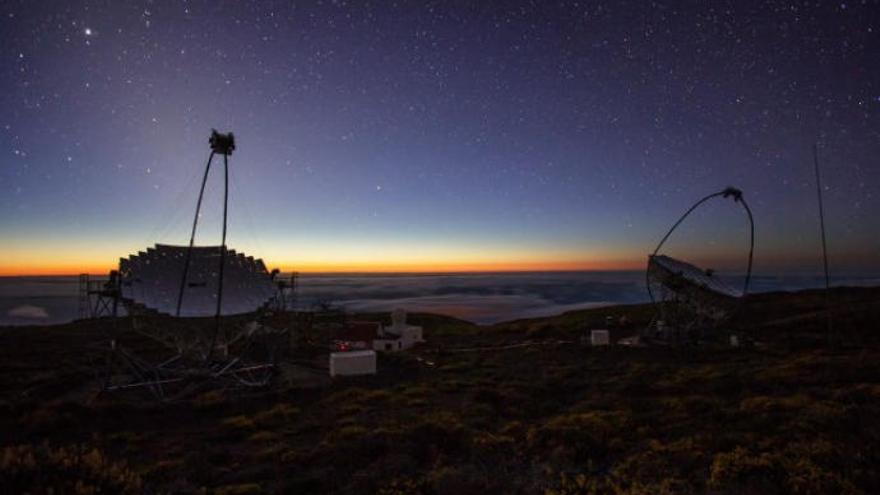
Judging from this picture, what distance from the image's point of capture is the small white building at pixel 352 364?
2853 cm

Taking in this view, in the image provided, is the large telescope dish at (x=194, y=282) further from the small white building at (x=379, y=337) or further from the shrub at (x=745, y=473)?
the shrub at (x=745, y=473)

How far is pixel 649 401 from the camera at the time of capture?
20.5 m

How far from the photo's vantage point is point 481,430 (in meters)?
16.8

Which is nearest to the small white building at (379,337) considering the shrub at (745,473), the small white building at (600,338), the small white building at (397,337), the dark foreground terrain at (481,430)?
the small white building at (397,337)

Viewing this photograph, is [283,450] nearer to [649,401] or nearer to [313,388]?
[313,388]

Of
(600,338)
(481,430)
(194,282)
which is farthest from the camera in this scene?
(600,338)

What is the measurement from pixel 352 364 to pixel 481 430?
14.0 metres

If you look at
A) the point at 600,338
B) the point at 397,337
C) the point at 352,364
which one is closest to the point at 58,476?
the point at 352,364

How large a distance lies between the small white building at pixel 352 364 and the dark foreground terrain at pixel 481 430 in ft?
2.70

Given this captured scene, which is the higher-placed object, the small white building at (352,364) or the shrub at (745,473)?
the shrub at (745,473)

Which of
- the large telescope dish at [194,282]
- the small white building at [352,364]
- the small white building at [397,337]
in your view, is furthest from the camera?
the small white building at [397,337]

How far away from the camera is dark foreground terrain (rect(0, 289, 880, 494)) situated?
10.8m

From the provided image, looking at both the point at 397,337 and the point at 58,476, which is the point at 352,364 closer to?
the point at 397,337

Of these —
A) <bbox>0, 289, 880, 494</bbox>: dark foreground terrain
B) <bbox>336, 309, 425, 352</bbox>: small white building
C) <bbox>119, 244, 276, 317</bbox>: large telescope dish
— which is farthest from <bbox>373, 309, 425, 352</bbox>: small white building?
<bbox>119, 244, 276, 317</bbox>: large telescope dish
